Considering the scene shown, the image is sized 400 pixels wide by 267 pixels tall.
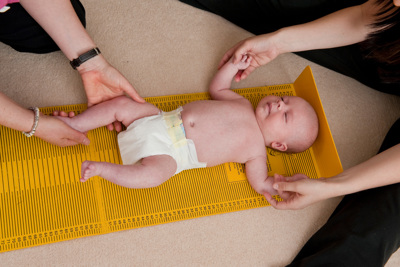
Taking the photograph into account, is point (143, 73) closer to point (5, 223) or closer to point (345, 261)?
point (5, 223)

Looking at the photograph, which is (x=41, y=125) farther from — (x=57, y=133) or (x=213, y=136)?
(x=213, y=136)

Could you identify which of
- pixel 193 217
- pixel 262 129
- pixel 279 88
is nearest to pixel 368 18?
pixel 279 88

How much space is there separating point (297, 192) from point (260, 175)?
0.25 metres

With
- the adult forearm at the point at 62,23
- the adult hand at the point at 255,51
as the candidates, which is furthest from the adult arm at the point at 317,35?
the adult forearm at the point at 62,23

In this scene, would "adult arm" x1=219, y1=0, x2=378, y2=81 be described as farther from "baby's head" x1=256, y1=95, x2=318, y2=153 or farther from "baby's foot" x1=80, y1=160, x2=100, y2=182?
"baby's foot" x1=80, y1=160, x2=100, y2=182

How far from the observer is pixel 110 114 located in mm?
1598

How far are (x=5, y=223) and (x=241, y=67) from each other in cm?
123

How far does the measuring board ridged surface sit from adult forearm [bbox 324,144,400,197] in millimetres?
404

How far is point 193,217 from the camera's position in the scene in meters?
1.69

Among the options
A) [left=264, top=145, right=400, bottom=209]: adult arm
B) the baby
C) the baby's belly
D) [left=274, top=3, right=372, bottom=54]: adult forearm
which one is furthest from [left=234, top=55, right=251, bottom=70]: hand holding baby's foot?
[left=264, top=145, right=400, bottom=209]: adult arm

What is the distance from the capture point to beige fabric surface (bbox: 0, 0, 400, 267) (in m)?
1.64

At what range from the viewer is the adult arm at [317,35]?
171cm

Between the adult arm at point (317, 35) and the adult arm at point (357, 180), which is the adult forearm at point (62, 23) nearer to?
the adult arm at point (317, 35)

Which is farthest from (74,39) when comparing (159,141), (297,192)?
(297,192)
